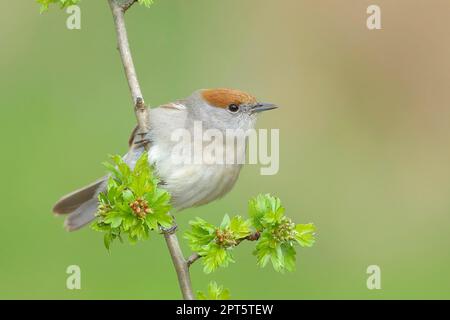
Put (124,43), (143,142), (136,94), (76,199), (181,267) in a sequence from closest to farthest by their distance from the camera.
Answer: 1. (181,267)
2. (124,43)
3. (136,94)
4. (143,142)
5. (76,199)

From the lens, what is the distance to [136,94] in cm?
335

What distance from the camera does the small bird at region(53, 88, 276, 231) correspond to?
169 inches

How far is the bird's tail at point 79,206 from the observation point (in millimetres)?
4852

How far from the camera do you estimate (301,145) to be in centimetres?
754

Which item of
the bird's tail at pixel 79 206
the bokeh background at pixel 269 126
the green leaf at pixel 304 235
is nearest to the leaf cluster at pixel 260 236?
the green leaf at pixel 304 235

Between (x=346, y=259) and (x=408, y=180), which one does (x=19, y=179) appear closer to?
(x=346, y=259)

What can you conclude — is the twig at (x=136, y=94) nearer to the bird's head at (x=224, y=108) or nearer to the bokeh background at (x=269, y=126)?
the bird's head at (x=224, y=108)

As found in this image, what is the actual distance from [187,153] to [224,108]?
1.66 ft

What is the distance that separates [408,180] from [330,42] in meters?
1.64

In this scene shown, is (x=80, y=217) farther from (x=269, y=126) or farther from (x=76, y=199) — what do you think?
(x=269, y=126)

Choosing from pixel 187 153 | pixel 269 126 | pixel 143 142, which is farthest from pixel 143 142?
pixel 269 126

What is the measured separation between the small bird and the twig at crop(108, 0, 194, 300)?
2.01 ft

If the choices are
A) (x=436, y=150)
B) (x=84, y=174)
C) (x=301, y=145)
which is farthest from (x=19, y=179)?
(x=436, y=150)

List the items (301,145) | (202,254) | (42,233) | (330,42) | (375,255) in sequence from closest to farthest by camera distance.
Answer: (202,254) < (42,233) < (375,255) < (301,145) < (330,42)
